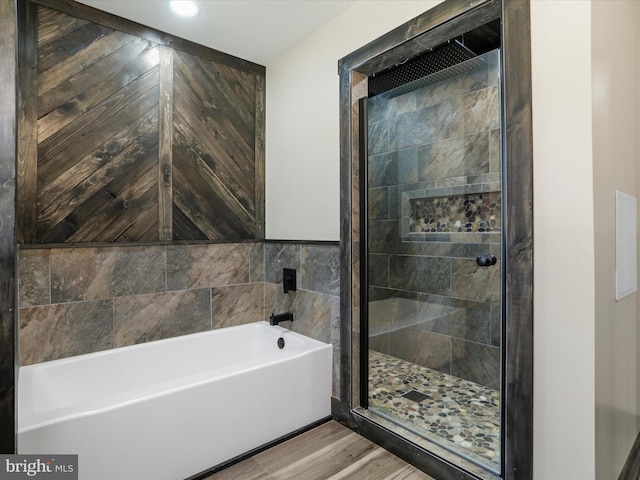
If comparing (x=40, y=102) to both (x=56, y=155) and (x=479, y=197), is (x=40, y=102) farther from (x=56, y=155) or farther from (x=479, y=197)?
(x=479, y=197)

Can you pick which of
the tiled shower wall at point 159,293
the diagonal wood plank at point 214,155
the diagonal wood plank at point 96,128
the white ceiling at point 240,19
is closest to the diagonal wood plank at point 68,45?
the white ceiling at point 240,19

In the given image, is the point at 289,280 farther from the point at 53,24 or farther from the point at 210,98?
the point at 53,24

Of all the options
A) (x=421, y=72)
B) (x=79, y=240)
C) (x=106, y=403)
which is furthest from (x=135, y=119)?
(x=421, y=72)

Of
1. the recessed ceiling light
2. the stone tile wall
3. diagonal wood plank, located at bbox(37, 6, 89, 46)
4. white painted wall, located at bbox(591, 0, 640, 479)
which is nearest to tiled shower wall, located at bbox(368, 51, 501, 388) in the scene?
the stone tile wall

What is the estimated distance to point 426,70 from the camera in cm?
239

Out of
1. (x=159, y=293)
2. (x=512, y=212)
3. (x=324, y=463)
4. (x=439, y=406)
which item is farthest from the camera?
(x=159, y=293)

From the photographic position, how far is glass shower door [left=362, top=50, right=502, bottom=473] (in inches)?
88.9

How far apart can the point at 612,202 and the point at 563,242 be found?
0.34 meters

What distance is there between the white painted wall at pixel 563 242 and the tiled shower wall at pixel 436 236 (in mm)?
1040

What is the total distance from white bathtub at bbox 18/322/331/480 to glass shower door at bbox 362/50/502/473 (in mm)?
491

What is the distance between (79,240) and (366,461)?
2.01 meters

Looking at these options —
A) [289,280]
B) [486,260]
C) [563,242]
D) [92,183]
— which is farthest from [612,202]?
[92,183]

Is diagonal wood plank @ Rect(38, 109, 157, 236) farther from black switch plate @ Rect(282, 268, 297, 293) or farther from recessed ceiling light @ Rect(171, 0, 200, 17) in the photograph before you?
black switch plate @ Rect(282, 268, 297, 293)

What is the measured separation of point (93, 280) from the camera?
6.90 feet
